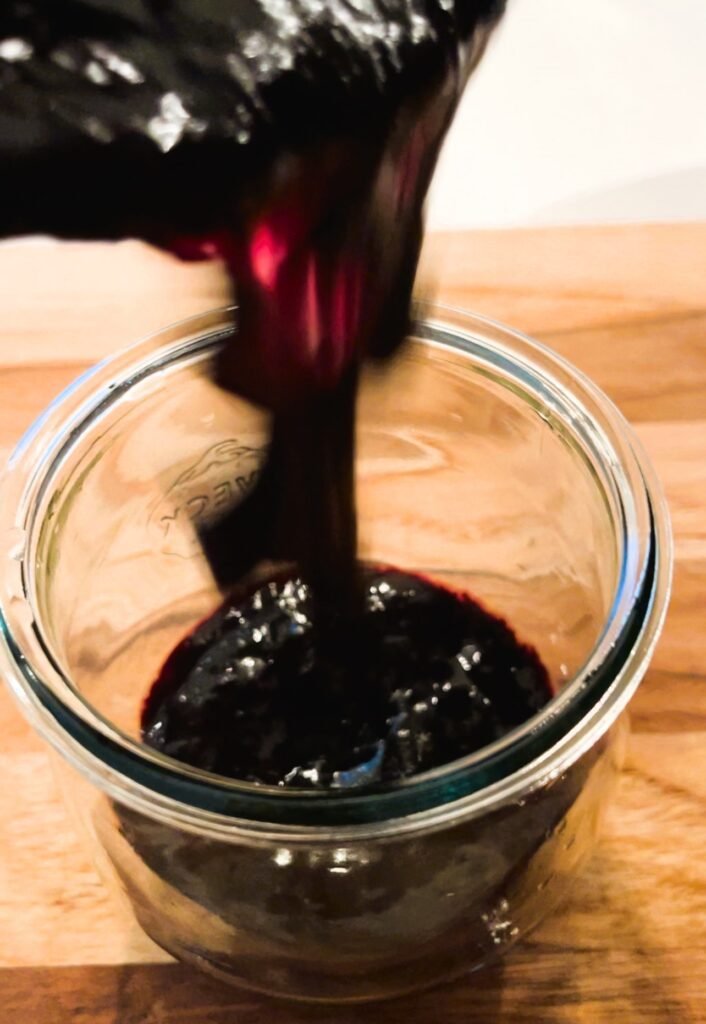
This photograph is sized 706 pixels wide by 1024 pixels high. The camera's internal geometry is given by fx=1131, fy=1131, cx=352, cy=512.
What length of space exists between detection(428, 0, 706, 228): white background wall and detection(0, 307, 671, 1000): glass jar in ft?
1.12

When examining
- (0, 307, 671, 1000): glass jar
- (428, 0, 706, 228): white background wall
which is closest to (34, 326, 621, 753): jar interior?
(0, 307, 671, 1000): glass jar

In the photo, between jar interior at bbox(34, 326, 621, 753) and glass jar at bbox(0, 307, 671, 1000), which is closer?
glass jar at bbox(0, 307, 671, 1000)

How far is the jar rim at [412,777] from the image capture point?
341mm

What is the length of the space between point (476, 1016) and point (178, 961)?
12 cm

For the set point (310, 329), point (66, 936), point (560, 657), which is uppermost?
point (310, 329)

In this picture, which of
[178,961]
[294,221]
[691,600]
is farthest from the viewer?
[691,600]

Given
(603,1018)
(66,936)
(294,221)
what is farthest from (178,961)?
(294,221)

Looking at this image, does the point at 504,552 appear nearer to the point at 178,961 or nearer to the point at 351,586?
the point at 351,586

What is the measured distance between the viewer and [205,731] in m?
0.48

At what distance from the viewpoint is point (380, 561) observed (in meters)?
0.58

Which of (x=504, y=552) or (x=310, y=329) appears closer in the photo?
(x=310, y=329)

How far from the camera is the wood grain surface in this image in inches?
17.6

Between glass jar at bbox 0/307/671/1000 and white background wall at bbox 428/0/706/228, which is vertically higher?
white background wall at bbox 428/0/706/228

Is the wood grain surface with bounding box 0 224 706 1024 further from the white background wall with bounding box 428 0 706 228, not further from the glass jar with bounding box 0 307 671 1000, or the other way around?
the white background wall with bounding box 428 0 706 228
